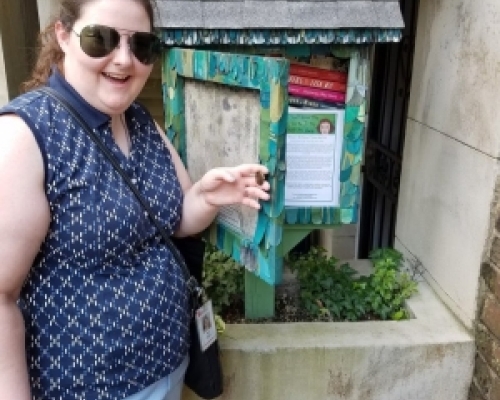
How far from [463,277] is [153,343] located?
148cm

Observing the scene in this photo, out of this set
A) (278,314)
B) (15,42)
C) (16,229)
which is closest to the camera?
(16,229)

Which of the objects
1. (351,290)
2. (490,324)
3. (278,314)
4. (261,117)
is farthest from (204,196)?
(490,324)

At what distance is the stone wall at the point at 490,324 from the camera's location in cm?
220

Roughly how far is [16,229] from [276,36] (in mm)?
1221

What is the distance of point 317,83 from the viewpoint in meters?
2.18

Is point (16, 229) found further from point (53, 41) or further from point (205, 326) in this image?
point (205, 326)

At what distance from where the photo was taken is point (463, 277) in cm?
244

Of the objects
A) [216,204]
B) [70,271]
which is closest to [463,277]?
[216,204]

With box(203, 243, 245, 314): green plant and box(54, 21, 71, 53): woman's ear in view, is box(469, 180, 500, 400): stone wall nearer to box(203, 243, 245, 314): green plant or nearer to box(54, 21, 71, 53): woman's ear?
box(203, 243, 245, 314): green plant

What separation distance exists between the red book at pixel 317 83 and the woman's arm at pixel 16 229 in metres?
1.16

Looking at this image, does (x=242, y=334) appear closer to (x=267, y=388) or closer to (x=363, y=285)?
(x=267, y=388)

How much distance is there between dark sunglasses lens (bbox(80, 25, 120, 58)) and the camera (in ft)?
4.71

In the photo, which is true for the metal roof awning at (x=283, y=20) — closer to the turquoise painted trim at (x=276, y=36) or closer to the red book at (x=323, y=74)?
the turquoise painted trim at (x=276, y=36)

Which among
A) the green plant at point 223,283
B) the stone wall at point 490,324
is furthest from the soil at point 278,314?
the stone wall at point 490,324
